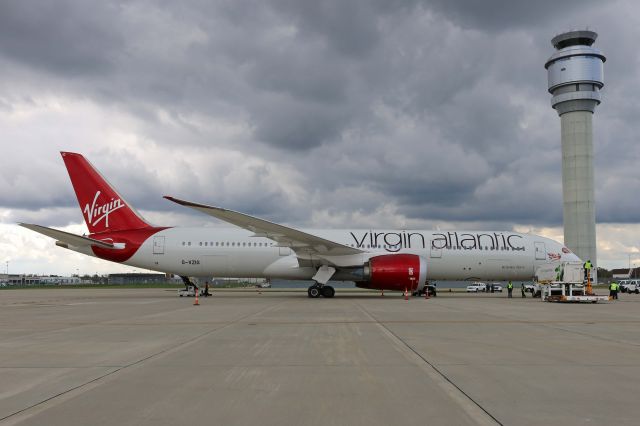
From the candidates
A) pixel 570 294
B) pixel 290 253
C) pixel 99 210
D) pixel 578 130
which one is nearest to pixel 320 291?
pixel 290 253

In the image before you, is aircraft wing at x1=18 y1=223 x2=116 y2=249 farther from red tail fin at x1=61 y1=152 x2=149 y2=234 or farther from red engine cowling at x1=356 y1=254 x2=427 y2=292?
red engine cowling at x1=356 y1=254 x2=427 y2=292

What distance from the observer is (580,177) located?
7250 centimetres

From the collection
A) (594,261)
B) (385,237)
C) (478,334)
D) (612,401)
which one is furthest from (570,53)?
(612,401)

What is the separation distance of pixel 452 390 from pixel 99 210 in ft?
81.8

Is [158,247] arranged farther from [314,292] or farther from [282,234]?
[314,292]

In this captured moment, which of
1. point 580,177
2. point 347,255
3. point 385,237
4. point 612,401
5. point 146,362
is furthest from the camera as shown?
point 580,177

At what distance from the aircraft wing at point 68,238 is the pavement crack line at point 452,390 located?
767 inches

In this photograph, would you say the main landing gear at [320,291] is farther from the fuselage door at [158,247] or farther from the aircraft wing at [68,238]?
the aircraft wing at [68,238]

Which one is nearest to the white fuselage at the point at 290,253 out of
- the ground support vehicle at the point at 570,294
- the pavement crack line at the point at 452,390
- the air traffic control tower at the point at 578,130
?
the ground support vehicle at the point at 570,294

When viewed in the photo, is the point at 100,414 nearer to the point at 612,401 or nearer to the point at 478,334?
the point at 612,401

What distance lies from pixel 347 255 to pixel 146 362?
59.3ft

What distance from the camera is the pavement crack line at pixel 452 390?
4238 mm

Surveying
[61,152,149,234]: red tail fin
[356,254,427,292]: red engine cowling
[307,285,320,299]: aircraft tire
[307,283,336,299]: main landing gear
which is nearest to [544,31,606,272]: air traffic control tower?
[356,254,427,292]: red engine cowling

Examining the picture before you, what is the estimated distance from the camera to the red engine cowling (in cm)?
2314
